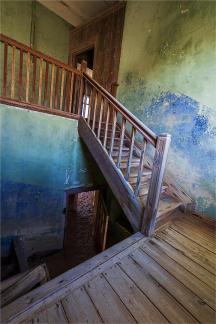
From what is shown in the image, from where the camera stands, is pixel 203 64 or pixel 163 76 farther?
pixel 163 76

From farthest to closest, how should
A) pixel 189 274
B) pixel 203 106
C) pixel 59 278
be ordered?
pixel 203 106 < pixel 189 274 < pixel 59 278

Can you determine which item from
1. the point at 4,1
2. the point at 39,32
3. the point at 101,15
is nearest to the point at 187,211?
the point at 101,15

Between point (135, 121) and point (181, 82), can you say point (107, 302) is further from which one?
point (181, 82)

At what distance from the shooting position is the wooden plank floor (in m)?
1.17

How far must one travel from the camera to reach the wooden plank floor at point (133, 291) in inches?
45.9

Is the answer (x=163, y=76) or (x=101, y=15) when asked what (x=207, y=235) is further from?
(x=101, y=15)

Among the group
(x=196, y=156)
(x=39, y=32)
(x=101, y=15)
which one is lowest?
(x=196, y=156)

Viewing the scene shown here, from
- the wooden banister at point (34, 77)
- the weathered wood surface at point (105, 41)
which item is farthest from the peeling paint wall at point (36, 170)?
the weathered wood surface at point (105, 41)

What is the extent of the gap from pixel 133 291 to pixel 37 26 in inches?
239

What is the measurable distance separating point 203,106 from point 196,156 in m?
0.77

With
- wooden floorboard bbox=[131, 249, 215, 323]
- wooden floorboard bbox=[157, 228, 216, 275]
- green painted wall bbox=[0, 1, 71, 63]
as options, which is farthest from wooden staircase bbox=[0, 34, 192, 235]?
green painted wall bbox=[0, 1, 71, 63]

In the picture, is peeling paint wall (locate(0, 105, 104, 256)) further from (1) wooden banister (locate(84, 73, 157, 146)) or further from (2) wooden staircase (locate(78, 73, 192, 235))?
(1) wooden banister (locate(84, 73, 157, 146))

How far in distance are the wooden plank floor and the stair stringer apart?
32 cm

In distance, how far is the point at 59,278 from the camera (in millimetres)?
1414
